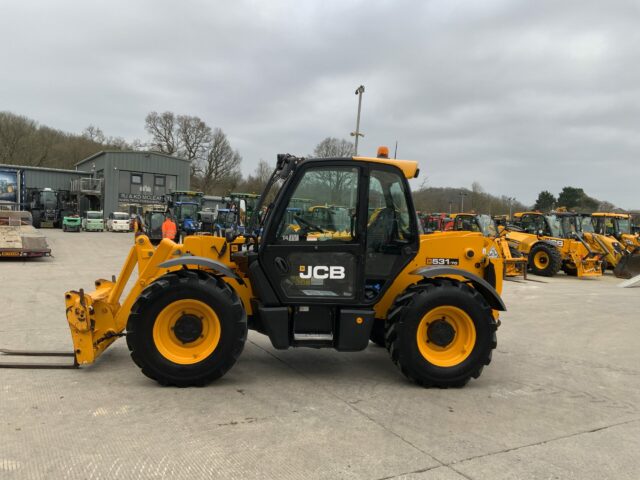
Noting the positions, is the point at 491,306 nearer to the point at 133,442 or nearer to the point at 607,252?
the point at 133,442

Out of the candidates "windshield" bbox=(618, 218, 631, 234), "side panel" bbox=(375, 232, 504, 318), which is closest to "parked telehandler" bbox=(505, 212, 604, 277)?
"windshield" bbox=(618, 218, 631, 234)

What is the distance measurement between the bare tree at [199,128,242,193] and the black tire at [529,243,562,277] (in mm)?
49761

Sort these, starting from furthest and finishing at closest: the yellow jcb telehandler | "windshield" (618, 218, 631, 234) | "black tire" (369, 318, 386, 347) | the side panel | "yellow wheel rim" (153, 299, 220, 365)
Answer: "windshield" (618, 218, 631, 234) → the yellow jcb telehandler → "black tire" (369, 318, 386, 347) → the side panel → "yellow wheel rim" (153, 299, 220, 365)

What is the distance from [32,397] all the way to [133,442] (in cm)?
135

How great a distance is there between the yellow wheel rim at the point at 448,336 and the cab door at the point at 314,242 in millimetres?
748

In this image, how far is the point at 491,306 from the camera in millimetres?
5121

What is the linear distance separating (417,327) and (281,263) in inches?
57.1

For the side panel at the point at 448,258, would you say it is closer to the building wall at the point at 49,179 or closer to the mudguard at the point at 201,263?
the mudguard at the point at 201,263

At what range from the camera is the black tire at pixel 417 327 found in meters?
4.72

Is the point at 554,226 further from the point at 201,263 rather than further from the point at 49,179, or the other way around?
the point at 49,179

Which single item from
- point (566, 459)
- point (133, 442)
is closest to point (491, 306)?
point (566, 459)

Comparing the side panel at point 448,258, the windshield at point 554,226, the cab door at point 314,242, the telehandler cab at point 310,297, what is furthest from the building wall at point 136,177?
the side panel at point 448,258

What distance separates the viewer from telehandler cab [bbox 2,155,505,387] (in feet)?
15.0

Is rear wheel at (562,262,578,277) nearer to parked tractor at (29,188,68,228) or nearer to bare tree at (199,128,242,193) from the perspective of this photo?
parked tractor at (29,188,68,228)
